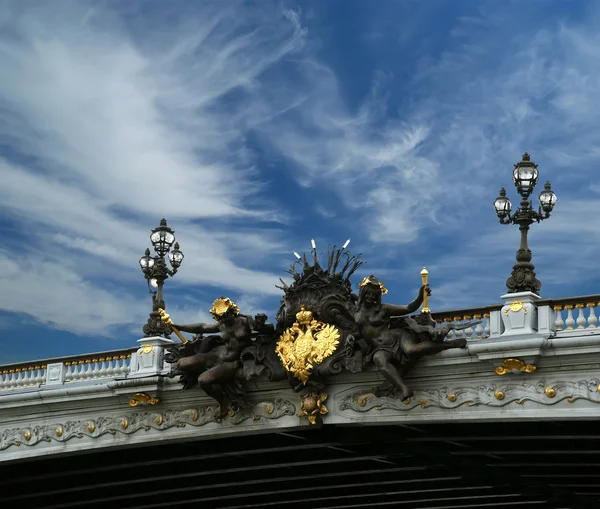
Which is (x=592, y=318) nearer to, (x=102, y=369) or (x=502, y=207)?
(x=502, y=207)

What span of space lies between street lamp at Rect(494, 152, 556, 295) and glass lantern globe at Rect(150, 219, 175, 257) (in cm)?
1031

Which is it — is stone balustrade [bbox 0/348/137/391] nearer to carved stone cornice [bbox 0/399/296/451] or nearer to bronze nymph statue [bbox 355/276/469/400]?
carved stone cornice [bbox 0/399/296/451]

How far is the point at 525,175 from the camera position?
3166 cm

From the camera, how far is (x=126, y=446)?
3950 cm

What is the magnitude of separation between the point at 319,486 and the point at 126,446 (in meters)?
7.76

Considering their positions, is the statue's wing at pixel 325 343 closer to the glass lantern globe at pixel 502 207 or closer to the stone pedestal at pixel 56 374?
the glass lantern globe at pixel 502 207

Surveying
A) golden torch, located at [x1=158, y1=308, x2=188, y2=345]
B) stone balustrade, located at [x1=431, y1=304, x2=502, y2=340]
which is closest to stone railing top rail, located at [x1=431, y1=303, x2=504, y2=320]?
stone balustrade, located at [x1=431, y1=304, x2=502, y2=340]

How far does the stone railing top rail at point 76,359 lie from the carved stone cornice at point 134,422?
183 centimetres

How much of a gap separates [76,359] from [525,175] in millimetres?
16073

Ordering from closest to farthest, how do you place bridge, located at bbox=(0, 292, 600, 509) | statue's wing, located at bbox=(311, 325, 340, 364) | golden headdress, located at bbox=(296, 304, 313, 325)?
bridge, located at bbox=(0, 292, 600, 509) < statue's wing, located at bbox=(311, 325, 340, 364) < golden headdress, located at bbox=(296, 304, 313, 325)

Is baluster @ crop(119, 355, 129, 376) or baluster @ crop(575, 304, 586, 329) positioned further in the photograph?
baluster @ crop(119, 355, 129, 376)

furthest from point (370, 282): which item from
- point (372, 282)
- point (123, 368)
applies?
point (123, 368)

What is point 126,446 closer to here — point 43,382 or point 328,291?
point 43,382

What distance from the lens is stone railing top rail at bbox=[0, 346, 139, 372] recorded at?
39594 mm
